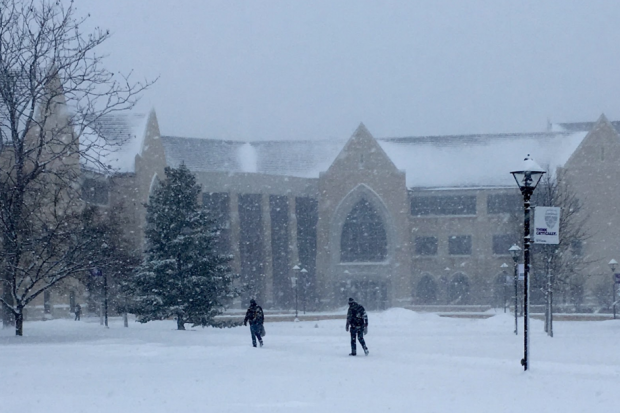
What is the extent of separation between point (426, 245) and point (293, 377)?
159 ft

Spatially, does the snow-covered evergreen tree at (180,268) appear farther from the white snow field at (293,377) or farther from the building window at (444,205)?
the building window at (444,205)

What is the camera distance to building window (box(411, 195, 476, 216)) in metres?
63.2

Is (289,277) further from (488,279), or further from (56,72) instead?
(56,72)

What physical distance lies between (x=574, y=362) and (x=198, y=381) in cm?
966

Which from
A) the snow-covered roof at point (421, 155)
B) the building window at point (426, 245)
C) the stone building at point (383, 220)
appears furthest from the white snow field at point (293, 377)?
the snow-covered roof at point (421, 155)

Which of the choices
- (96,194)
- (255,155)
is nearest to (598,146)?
(255,155)

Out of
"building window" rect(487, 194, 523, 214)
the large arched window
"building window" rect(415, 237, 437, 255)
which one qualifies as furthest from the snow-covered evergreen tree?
"building window" rect(487, 194, 523, 214)

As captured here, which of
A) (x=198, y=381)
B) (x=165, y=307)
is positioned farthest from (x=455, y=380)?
(x=165, y=307)

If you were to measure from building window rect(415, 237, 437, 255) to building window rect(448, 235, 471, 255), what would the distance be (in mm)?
1134

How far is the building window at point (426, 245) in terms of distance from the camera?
204 feet

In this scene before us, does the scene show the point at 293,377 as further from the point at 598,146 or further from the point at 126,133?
the point at 598,146

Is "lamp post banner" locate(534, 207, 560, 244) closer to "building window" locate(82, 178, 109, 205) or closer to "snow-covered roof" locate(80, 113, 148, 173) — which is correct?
"building window" locate(82, 178, 109, 205)

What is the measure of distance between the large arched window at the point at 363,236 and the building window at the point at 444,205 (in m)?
3.48

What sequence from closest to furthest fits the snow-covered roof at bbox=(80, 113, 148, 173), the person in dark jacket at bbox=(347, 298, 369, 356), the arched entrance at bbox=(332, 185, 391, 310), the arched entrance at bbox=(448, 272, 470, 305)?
1. the person in dark jacket at bbox=(347, 298, 369, 356)
2. the snow-covered roof at bbox=(80, 113, 148, 173)
3. the arched entrance at bbox=(332, 185, 391, 310)
4. the arched entrance at bbox=(448, 272, 470, 305)
